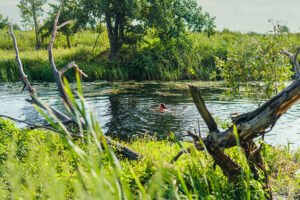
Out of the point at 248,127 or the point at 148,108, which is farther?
the point at 148,108

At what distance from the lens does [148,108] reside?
1122 centimetres

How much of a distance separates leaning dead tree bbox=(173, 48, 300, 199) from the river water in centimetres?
194

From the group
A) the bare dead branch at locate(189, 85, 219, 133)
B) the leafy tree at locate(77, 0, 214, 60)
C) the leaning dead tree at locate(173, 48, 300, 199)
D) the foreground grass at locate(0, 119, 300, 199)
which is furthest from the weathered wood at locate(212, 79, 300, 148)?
the leafy tree at locate(77, 0, 214, 60)

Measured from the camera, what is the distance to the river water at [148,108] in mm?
8234

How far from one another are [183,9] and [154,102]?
11333 millimetres

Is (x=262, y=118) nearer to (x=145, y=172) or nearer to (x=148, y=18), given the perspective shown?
(x=145, y=172)

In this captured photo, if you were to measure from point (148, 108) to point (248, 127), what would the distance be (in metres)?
8.39

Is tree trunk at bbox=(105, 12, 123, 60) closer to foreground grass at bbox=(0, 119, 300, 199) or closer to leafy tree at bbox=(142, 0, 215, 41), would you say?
leafy tree at bbox=(142, 0, 215, 41)

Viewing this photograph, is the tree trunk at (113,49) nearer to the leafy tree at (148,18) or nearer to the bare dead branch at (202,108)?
the leafy tree at (148,18)

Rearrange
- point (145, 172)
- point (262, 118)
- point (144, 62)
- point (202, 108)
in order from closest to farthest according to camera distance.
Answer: point (262, 118)
point (202, 108)
point (145, 172)
point (144, 62)

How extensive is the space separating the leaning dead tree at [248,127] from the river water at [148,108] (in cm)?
194

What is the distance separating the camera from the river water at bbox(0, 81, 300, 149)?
8.23 metres

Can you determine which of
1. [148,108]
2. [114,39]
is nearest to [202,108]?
[148,108]

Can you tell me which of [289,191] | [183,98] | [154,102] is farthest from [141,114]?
[289,191]
